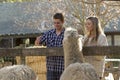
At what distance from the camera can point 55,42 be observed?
14.1 ft

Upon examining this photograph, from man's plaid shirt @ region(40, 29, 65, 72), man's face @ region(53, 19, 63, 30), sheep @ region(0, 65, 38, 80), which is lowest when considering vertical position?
man's plaid shirt @ region(40, 29, 65, 72)

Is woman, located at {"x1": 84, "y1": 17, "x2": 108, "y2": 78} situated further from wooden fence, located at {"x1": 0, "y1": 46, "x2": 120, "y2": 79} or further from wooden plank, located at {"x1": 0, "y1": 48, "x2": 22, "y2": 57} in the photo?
wooden plank, located at {"x1": 0, "y1": 48, "x2": 22, "y2": 57}

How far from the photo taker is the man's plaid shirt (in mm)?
4253

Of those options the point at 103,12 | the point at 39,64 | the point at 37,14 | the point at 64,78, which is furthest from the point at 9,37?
the point at 64,78

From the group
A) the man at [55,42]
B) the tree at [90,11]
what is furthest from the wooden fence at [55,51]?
the tree at [90,11]

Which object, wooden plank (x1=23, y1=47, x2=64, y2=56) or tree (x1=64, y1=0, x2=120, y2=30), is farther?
tree (x1=64, y1=0, x2=120, y2=30)

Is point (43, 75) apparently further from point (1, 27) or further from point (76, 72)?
point (1, 27)

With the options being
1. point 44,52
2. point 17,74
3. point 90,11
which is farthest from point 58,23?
point 90,11

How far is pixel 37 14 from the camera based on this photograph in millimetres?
22359

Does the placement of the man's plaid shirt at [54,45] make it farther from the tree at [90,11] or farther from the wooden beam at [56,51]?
the tree at [90,11]

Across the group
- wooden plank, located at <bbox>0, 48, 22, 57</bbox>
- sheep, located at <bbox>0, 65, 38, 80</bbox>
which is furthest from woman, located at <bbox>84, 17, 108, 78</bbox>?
sheep, located at <bbox>0, 65, 38, 80</bbox>

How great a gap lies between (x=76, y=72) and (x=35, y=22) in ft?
66.5

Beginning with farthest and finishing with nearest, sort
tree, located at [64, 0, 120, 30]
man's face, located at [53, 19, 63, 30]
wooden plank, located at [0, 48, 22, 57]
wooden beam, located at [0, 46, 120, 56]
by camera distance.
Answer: tree, located at [64, 0, 120, 30]
man's face, located at [53, 19, 63, 30]
wooden plank, located at [0, 48, 22, 57]
wooden beam, located at [0, 46, 120, 56]

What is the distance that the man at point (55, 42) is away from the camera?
13.9ft
